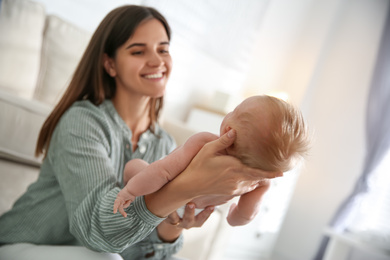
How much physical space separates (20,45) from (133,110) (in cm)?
118

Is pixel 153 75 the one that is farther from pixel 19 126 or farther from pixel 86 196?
pixel 19 126

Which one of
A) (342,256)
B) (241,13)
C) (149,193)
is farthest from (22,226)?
(241,13)

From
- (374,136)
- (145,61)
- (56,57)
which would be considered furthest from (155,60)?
(374,136)

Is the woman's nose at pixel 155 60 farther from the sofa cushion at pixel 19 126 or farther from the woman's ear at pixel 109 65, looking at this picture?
the sofa cushion at pixel 19 126

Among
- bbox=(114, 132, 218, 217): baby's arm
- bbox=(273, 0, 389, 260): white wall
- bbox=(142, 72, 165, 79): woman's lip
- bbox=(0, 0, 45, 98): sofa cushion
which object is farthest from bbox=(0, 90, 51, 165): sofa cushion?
bbox=(273, 0, 389, 260): white wall

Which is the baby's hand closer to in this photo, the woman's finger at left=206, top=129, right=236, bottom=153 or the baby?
the baby

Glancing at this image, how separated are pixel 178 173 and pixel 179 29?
252 cm

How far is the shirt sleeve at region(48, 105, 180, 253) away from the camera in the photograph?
721 mm

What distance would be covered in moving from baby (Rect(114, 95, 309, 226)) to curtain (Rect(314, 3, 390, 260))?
2.84 m

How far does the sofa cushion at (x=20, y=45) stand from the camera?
6.18 feet

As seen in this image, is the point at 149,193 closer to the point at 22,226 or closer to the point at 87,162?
the point at 87,162

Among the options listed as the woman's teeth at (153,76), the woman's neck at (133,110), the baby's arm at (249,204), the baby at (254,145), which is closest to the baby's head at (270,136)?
the baby at (254,145)

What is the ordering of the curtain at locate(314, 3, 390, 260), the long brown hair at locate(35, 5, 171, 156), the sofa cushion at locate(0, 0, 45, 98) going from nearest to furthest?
the long brown hair at locate(35, 5, 171, 156) < the sofa cushion at locate(0, 0, 45, 98) < the curtain at locate(314, 3, 390, 260)

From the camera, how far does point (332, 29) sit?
376 centimetres
